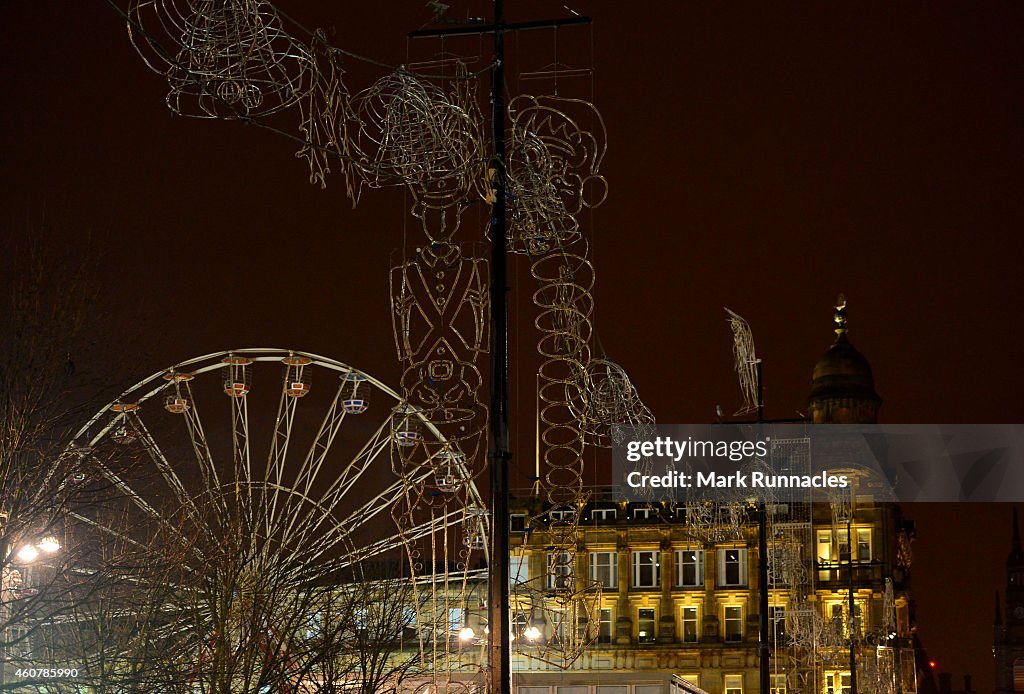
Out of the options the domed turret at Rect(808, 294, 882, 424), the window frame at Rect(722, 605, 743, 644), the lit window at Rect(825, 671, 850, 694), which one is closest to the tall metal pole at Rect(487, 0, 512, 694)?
the lit window at Rect(825, 671, 850, 694)

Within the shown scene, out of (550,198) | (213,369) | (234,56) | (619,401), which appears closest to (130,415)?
(213,369)

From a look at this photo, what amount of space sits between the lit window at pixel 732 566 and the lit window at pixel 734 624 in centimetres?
179

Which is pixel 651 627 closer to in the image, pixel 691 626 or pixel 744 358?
pixel 691 626

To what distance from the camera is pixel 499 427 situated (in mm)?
13297

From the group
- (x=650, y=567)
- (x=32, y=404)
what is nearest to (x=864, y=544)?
(x=650, y=567)

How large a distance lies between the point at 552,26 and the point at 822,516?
96.7 meters

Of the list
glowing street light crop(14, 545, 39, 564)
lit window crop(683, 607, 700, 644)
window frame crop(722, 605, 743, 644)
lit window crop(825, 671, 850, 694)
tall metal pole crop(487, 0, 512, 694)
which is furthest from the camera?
lit window crop(683, 607, 700, 644)

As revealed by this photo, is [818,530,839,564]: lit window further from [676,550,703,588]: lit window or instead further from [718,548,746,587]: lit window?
[676,550,703,588]: lit window

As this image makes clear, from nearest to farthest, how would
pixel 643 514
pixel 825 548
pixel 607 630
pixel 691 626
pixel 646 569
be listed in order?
pixel 691 626 → pixel 825 548 → pixel 607 630 → pixel 646 569 → pixel 643 514

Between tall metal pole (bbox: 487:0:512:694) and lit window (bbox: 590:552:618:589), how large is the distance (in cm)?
9805

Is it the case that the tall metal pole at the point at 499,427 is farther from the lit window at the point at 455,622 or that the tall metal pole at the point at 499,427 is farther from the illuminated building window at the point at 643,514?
the illuminated building window at the point at 643,514

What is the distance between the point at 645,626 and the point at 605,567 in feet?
15.6

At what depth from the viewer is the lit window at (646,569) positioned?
364 ft

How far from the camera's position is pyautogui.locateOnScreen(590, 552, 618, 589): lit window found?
11131 cm
